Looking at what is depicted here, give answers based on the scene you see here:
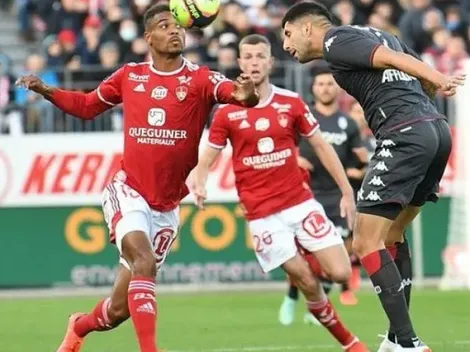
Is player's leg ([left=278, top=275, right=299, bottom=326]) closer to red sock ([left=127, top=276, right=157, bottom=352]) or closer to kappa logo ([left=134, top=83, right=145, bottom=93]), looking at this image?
kappa logo ([left=134, top=83, right=145, bottom=93])

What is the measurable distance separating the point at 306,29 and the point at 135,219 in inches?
69.4

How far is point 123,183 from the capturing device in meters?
10.4

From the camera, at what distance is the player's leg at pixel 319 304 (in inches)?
432

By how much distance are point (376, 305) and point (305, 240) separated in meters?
4.20

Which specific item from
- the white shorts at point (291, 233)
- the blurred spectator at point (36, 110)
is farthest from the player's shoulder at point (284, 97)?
the blurred spectator at point (36, 110)

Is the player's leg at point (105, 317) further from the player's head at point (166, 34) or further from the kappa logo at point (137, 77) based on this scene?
the player's head at point (166, 34)

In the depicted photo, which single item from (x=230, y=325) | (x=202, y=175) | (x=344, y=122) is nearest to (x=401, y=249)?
(x=202, y=175)

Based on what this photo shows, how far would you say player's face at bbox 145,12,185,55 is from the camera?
10289 mm

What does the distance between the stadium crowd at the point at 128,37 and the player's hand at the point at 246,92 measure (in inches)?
413

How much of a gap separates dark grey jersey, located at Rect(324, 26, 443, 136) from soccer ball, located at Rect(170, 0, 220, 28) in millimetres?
Answer: 997

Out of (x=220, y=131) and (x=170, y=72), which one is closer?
(x=170, y=72)

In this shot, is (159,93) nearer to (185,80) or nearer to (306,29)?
(185,80)

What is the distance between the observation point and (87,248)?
2041cm

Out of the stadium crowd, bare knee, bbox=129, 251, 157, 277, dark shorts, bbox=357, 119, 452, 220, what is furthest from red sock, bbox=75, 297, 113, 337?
the stadium crowd
